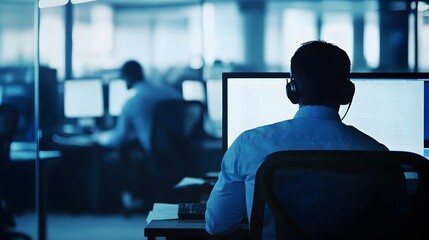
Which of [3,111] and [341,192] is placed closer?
[341,192]

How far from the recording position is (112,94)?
457 centimetres

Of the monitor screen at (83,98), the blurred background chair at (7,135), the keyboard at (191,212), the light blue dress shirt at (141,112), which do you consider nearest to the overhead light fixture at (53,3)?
the monitor screen at (83,98)

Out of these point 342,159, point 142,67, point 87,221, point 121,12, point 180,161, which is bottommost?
point 87,221

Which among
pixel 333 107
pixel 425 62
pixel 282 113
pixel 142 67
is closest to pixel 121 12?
pixel 142 67

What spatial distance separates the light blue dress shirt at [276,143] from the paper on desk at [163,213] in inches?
15.6

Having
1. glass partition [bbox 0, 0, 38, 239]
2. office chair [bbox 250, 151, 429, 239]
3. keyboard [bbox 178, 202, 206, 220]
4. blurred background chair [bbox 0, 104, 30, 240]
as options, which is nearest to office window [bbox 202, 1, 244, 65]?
glass partition [bbox 0, 0, 38, 239]

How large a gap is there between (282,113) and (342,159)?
0.82 m

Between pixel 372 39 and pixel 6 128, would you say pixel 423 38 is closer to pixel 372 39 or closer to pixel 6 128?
pixel 372 39

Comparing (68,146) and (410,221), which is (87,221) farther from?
(410,221)

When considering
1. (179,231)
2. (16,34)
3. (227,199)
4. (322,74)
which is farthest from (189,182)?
(16,34)

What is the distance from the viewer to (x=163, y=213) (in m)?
1.77

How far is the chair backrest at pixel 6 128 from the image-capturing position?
3.71 metres

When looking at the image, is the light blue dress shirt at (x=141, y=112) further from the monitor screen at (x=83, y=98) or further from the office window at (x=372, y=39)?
the office window at (x=372, y=39)

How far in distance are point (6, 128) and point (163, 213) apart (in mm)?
2304
